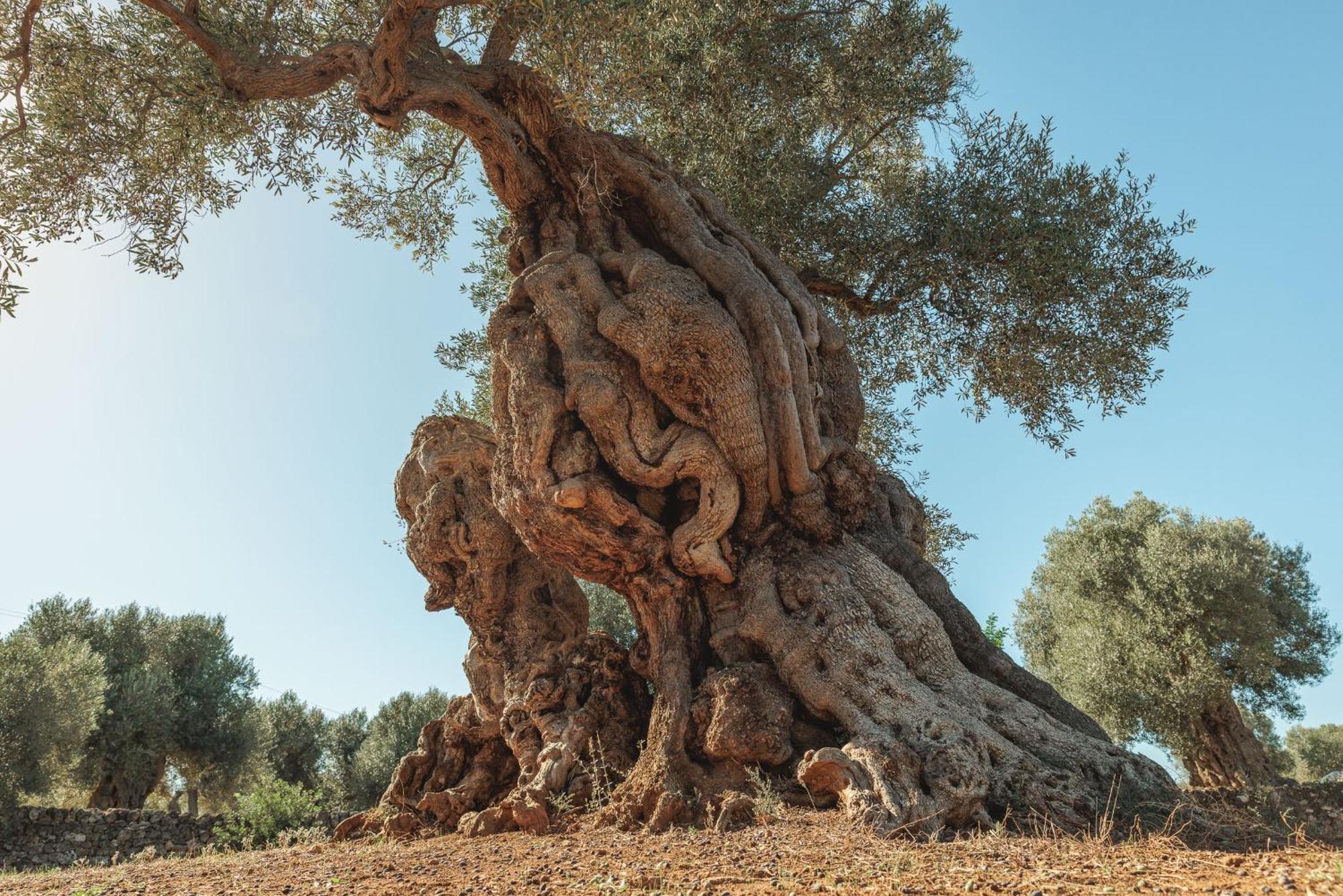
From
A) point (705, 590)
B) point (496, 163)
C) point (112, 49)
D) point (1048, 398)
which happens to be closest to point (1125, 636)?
point (1048, 398)

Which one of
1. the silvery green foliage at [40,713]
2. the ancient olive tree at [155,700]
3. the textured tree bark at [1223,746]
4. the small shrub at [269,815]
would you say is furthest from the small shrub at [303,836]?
the textured tree bark at [1223,746]

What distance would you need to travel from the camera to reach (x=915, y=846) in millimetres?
4648

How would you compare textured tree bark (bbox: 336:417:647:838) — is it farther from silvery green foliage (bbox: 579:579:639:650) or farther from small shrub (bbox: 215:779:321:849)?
silvery green foliage (bbox: 579:579:639:650)

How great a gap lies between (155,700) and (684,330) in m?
21.9

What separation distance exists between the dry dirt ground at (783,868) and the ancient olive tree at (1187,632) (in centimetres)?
1448

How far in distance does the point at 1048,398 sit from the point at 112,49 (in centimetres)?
1251

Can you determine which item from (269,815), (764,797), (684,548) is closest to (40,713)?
(269,815)

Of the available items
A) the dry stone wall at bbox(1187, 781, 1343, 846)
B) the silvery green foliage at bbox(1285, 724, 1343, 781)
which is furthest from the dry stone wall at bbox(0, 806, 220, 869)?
the silvery green foliage at bbox(1285, 724, 1343, 781)

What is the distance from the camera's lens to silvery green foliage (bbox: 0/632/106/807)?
17062 mm

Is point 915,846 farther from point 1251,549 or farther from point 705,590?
point 1251,549

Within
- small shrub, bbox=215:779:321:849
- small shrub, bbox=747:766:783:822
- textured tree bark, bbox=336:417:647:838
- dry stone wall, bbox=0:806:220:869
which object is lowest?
dry stone wall, bbox=0:806:220:869

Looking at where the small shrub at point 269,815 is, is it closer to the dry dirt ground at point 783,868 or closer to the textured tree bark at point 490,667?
the textured tree bark at point 490,667

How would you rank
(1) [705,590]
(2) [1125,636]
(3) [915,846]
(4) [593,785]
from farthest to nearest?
(2) [1125,636], (1) [705,590], (4) [593,785], (3) [915,846]

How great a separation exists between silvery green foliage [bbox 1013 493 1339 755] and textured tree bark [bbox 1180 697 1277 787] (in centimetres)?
29
